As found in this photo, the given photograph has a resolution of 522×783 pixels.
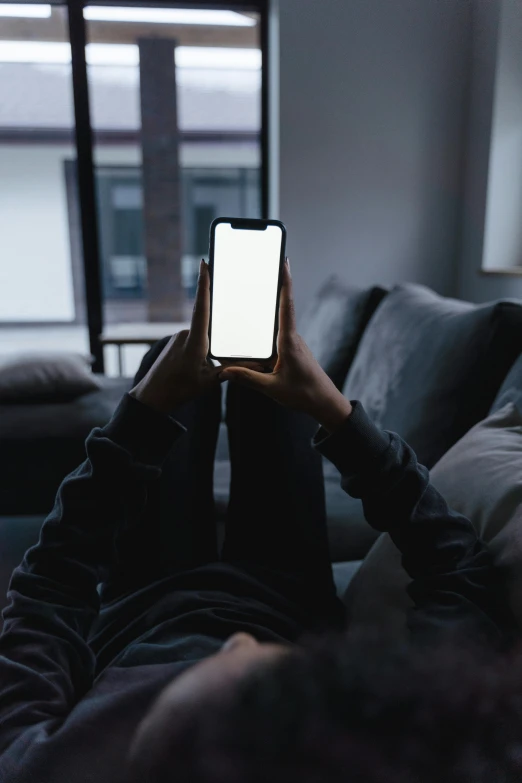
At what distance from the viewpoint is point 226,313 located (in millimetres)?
779

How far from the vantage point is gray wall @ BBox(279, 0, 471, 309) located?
7.66 feet

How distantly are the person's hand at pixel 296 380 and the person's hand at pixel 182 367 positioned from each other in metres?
0.04

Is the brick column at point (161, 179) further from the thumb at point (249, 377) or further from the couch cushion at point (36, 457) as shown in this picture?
the thumb at point (249, 377)

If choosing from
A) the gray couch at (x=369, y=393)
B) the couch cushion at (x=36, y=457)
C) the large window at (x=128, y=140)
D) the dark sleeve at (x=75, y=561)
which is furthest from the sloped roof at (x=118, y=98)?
the dark sleeve at (x=75, y=561)

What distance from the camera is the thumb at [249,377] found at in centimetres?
62

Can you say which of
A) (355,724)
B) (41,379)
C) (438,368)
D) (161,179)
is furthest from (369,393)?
(161,179)

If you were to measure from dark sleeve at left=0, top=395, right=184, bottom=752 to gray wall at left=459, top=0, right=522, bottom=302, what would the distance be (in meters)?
1.79

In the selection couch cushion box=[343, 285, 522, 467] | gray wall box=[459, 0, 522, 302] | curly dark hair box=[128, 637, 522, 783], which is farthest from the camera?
gray wall box=[459, 0, 522, 302]

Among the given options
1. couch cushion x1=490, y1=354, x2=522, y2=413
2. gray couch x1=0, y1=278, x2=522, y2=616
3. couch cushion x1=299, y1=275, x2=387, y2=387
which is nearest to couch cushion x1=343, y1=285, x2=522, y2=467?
gray couch x1=0, y1=278, x2=522, y2=616

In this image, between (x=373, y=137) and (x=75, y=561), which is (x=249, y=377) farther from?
(x=373, y=137)

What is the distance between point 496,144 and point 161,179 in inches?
60.6

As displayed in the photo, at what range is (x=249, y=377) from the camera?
620 mm

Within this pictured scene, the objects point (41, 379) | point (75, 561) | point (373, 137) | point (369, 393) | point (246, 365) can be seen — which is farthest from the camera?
point (373, 137)

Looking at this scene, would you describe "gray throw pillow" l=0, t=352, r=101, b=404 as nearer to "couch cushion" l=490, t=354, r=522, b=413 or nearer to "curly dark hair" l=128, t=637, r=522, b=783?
"couch cushion" l=490, t=354, r=522, b=413
